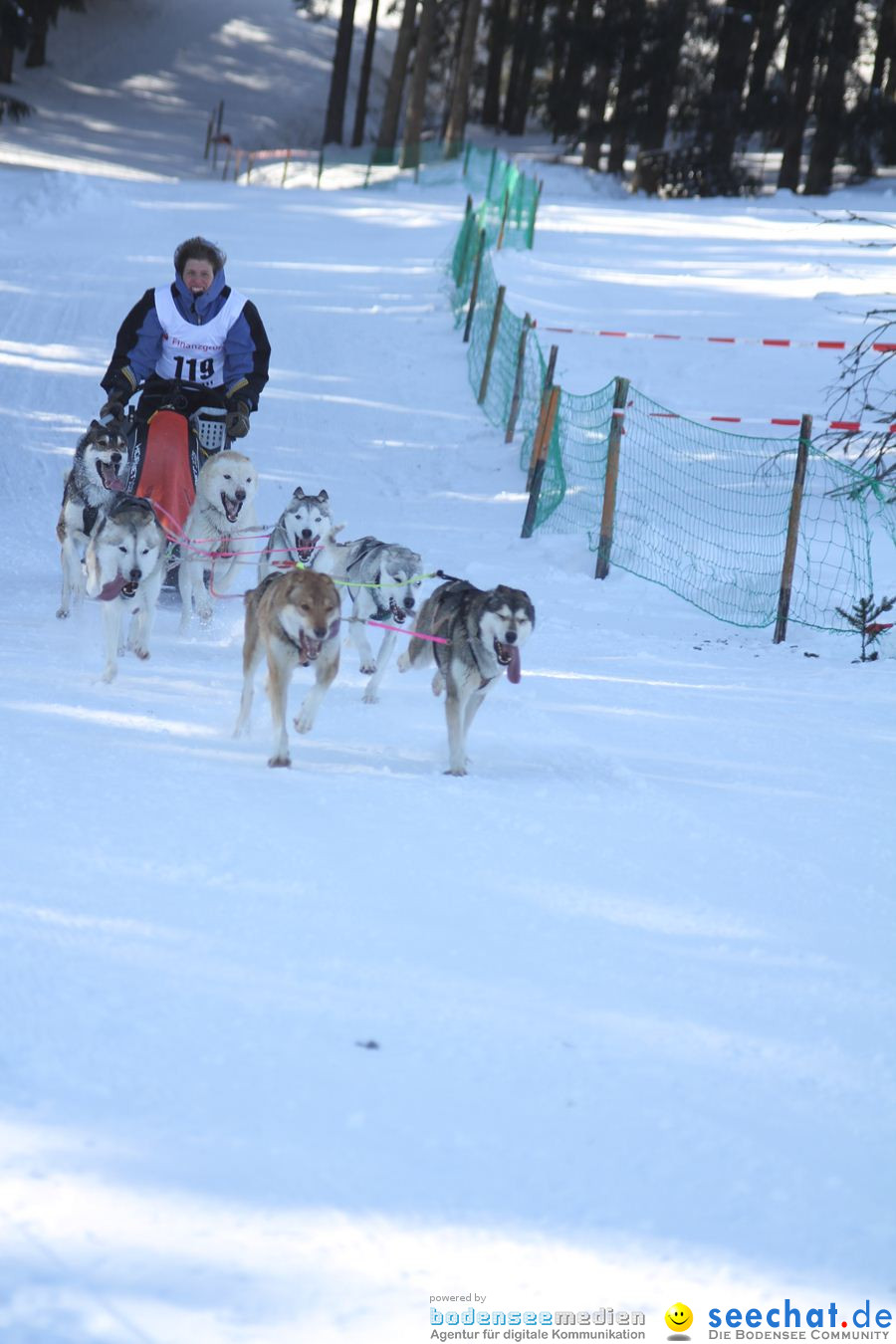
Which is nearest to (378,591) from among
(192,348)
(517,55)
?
(192,348)

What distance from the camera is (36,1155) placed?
265 cm

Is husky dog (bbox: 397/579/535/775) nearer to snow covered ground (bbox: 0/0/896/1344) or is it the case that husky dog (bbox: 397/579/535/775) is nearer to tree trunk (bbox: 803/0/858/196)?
snow covered ground (bbox: 0/0/896/1344)

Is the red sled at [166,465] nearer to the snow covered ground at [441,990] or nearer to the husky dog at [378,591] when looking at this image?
the snow covered ground at [441,990]

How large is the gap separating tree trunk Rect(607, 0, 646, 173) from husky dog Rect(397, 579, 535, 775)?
30467 mm

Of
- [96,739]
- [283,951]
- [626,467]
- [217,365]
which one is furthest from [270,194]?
[283,951]

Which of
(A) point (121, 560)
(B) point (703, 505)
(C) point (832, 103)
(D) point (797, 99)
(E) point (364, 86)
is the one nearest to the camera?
(A) point (121, 560)

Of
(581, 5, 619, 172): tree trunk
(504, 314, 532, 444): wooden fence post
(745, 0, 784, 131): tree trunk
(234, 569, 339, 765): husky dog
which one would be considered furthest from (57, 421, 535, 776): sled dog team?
(581, 5, 619, 172): tree trunk

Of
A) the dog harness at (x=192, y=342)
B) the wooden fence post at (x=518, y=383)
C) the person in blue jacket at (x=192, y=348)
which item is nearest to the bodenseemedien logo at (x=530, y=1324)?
the person in blue jacket at (x=192, y=348)

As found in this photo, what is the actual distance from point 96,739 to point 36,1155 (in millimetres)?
2975

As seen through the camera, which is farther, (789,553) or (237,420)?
(789,553)

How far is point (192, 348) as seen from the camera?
25.0 feet

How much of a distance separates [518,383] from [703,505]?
8.03ft

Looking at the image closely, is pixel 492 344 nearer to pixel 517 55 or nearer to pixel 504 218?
pixel 504 218

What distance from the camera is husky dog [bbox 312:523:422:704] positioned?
6578mm
